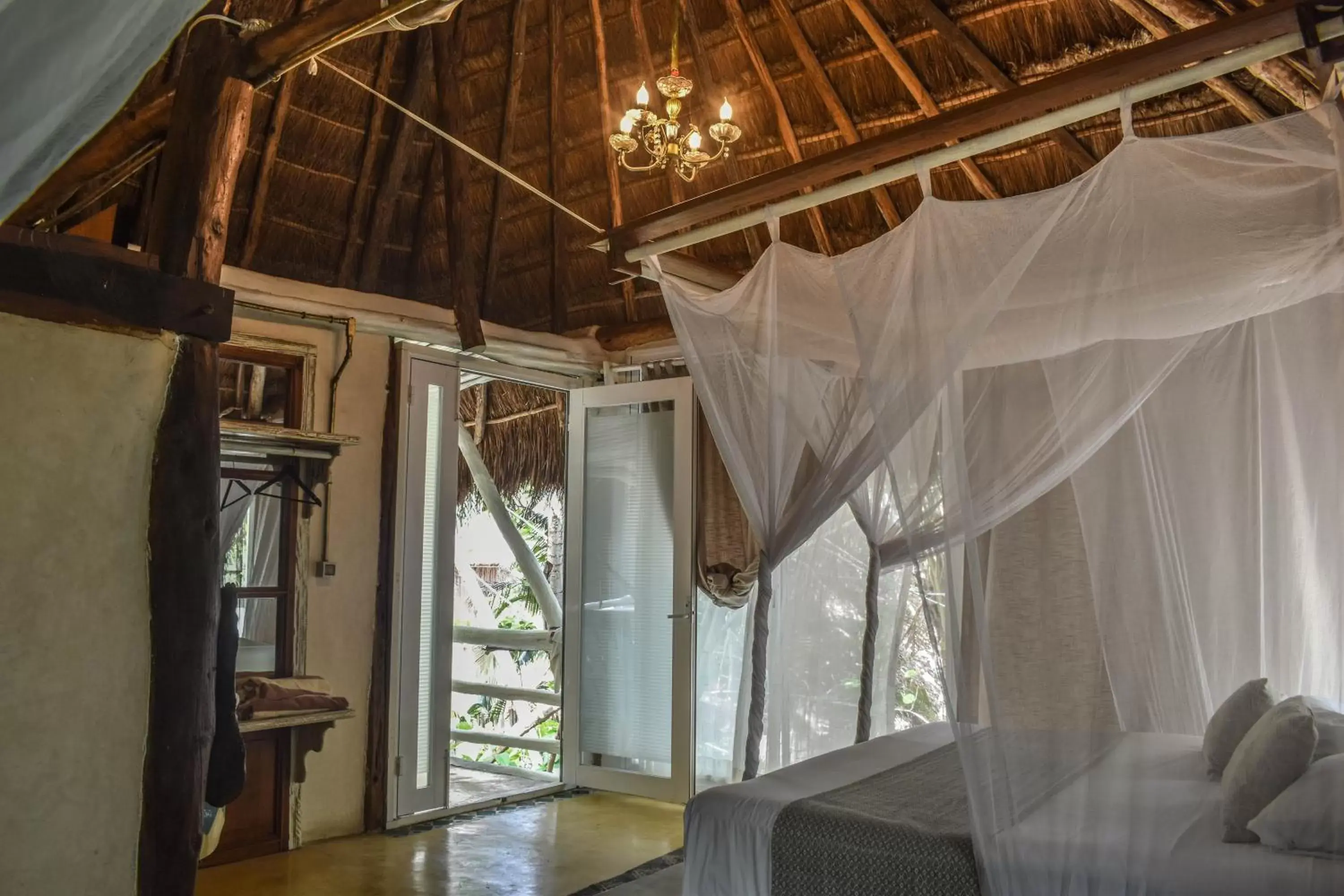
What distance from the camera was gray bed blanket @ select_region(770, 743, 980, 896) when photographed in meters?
2.33

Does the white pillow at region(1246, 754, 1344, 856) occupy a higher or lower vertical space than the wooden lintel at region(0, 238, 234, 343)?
lower

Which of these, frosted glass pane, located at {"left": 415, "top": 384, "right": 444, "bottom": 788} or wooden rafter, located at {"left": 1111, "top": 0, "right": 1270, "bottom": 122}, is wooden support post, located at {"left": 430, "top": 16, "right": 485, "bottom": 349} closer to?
frosted glass pane, located at {"left": 415, "top": 384, "right": 444, "bottom": 788}

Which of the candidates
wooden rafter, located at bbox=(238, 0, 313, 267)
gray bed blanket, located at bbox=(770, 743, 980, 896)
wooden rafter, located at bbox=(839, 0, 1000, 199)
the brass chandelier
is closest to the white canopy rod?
the brass chandelier

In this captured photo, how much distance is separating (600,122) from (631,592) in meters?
2.57

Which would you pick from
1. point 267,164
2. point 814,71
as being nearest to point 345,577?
point 267,164

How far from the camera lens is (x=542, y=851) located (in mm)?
4262

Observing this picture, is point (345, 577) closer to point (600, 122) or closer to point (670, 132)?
point (670, 132)

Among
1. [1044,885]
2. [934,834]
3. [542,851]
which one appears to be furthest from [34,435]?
[542,851]

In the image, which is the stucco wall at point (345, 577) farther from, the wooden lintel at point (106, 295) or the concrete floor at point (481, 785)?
the wooden lintel at point (106, 295)

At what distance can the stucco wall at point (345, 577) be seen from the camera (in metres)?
4.48

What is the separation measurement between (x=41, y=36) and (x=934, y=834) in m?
2.32

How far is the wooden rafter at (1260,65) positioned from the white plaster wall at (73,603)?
327 centimetres

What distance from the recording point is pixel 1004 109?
8.84 feet

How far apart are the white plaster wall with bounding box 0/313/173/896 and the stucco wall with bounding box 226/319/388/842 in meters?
2.23
